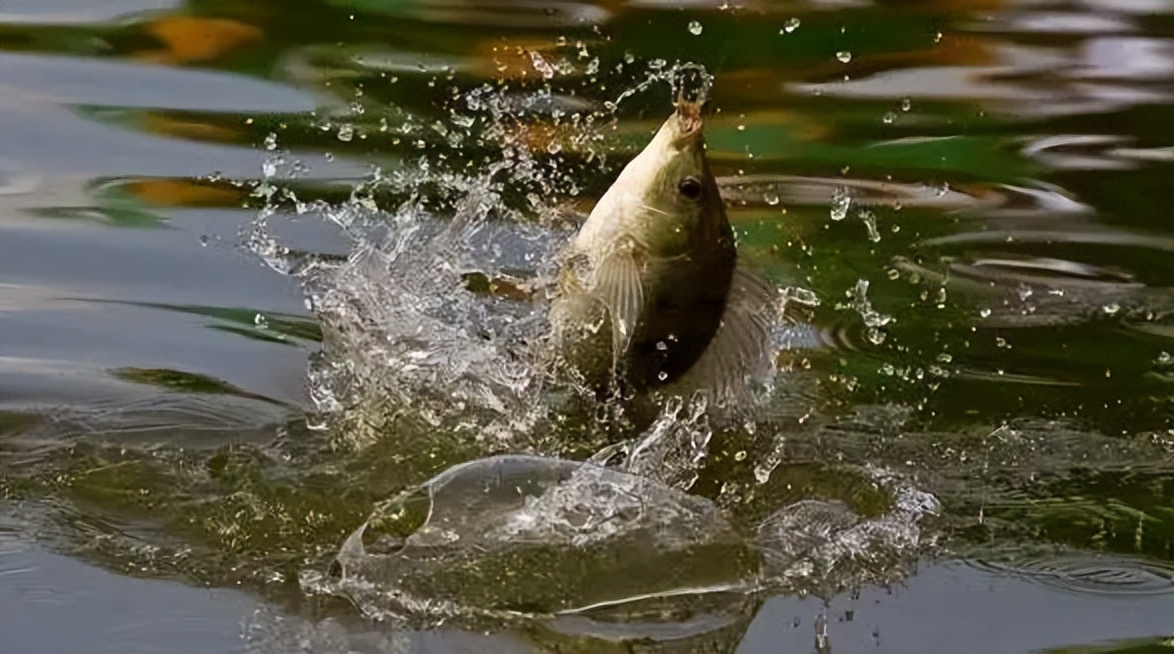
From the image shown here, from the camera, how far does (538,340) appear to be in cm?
355

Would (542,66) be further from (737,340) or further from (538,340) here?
(737,340)

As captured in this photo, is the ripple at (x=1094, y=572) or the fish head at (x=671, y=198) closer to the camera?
the ripple at (x=1094, y=572)

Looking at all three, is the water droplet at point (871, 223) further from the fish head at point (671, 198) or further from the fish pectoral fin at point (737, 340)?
the fish head at point (671, 198)

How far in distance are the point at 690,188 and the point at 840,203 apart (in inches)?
80.8

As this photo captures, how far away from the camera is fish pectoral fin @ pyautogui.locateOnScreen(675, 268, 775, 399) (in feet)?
11.2

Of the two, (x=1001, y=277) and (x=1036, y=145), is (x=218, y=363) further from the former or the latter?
(x=1036, y=145)

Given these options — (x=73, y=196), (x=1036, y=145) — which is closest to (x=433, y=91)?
(x=73, y=196)

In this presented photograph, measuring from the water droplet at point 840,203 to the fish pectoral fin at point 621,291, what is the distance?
6.18 feet

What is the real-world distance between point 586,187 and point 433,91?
3.02 feet

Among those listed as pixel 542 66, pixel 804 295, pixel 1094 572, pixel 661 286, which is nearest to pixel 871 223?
pixel 804 295

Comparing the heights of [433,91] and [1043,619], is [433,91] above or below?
above

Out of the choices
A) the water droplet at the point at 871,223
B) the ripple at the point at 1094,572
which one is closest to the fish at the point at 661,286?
the ripple at the point at 1094,572

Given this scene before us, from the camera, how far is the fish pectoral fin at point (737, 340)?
3.42 metres

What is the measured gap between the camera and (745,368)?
349 centimetres
